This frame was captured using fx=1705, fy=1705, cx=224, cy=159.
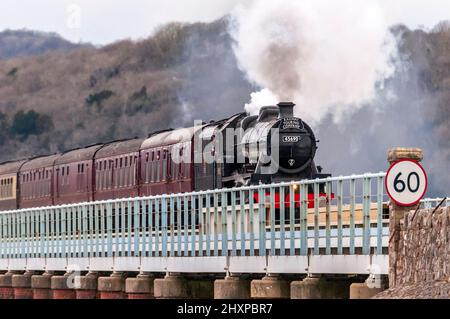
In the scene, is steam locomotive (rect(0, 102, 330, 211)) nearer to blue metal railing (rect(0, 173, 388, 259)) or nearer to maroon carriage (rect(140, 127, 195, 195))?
maroon carriage (rect(140, 127, 195, 195))

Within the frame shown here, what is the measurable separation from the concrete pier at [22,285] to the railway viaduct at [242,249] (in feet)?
0.17

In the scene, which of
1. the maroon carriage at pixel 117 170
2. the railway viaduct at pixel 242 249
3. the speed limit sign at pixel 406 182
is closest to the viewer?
the speed limit sign at pixel 406 182

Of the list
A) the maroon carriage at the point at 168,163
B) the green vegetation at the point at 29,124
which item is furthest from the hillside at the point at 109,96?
the maroon carriage at the point at 168,163

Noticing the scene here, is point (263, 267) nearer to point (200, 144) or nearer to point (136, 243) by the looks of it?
point (136, 243)

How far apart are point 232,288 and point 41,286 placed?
14487mm

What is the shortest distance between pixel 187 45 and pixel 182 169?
3794 inches

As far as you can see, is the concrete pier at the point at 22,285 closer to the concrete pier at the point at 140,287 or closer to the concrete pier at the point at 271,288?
the concrete pier at the point at 140,287

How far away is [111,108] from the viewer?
486 feet

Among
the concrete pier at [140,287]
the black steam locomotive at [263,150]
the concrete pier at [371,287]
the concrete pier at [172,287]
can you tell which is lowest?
the concrete pier at [371,287]

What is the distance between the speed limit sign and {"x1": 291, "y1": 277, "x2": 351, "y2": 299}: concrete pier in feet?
10.6

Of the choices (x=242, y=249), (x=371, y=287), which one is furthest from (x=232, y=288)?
(x=371, y=287)

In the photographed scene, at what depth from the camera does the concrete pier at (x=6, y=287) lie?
48688 millimetres

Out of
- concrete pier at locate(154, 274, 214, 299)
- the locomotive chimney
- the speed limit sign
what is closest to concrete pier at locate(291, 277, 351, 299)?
the speed limit sign

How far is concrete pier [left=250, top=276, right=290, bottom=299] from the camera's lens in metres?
29.4
